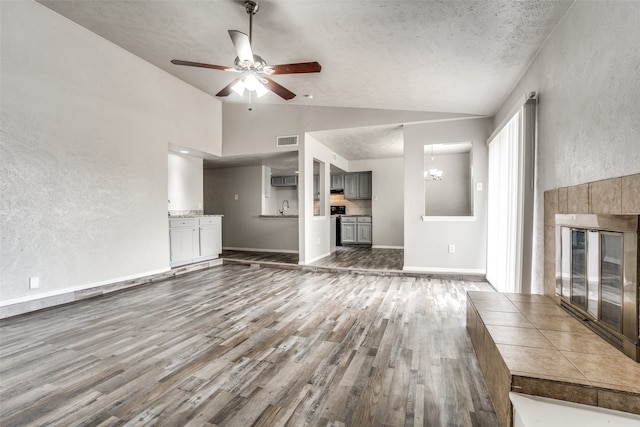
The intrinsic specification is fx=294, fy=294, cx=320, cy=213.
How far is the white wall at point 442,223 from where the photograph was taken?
4551 millimetres

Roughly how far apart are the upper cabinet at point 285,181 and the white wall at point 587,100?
24.3ft

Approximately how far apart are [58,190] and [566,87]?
16.6 ft

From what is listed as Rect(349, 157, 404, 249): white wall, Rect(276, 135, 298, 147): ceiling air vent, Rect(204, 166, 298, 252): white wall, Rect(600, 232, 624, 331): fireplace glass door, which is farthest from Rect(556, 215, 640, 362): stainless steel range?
Rect(349, 157, 404, 249): white wall

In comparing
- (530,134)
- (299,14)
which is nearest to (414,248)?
(530,134)

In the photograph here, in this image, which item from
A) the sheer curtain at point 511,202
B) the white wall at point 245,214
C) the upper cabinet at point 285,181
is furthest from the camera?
the upper cabinet at point 285,181

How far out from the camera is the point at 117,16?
339 cm

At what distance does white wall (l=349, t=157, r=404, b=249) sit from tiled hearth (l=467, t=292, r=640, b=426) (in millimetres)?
6057

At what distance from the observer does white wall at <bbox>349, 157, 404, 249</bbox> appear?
319 inches

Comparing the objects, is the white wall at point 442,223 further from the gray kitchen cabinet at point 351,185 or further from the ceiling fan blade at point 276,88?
the gray kitchen cabinet at point 351,185

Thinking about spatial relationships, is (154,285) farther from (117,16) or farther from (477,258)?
(477,258)

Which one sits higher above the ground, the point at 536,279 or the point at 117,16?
the point at 117,16

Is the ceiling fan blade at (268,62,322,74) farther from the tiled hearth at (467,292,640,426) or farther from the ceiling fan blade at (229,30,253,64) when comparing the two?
the tiled hearth at (467,292,640,426)

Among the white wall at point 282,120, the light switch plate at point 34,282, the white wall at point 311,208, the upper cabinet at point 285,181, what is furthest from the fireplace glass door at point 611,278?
the upper cabinet at point 285,181

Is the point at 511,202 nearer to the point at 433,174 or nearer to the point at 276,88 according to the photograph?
the point at 276,88
